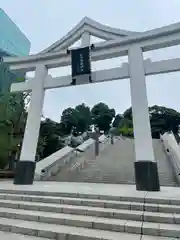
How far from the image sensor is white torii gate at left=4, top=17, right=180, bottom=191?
19.1 ft

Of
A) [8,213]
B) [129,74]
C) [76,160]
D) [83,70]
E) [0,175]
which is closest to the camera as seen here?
[8,213]

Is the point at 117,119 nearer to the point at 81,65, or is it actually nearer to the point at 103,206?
the point at 81,65

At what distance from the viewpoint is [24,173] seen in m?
6.72

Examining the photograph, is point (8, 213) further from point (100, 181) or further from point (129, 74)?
point (129, 74)

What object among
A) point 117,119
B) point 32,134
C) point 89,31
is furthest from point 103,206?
point 117,119

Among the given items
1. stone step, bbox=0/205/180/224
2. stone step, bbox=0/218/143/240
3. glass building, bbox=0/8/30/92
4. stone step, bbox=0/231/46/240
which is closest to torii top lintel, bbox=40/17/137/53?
stone step, bbox=0/205/180/224

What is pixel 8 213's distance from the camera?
13.5 ft

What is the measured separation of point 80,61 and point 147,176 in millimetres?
4096

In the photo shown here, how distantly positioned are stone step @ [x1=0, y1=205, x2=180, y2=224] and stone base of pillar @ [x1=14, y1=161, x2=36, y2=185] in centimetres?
230

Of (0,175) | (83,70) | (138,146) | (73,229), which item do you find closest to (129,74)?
(83,70)

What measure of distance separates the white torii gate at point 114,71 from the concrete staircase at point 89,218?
1.69 m

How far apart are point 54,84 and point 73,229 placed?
16.9 feet

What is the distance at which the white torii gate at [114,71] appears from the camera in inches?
229

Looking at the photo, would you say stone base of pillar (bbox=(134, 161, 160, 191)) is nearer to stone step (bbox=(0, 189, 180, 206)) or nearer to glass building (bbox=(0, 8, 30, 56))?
stone step (bbox=(0, 189, 180, 206))
